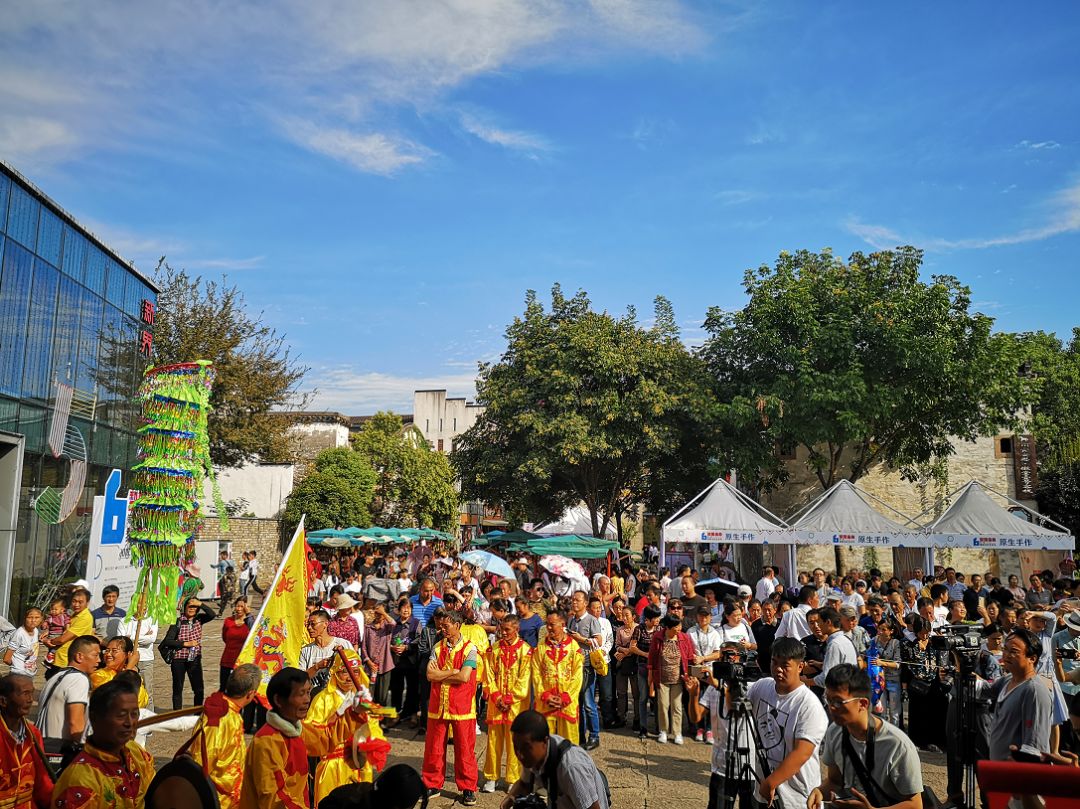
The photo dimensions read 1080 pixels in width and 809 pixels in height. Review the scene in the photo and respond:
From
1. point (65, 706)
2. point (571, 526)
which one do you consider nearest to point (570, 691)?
point (65, 706)

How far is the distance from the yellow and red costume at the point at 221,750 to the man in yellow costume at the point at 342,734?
0.66 m

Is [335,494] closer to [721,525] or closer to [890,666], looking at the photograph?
[721,525]

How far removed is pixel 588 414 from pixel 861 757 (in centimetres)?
2367

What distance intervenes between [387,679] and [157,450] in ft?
14.2

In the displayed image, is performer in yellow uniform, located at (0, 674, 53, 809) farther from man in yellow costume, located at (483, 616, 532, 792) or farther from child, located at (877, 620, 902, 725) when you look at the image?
child, located at (877, 620, 902, 725)

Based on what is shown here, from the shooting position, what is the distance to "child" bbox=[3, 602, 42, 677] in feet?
31.6

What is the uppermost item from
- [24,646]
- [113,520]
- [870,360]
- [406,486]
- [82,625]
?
[870,360]

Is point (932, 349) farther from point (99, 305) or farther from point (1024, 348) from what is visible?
point (99, 305)

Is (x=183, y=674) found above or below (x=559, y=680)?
below

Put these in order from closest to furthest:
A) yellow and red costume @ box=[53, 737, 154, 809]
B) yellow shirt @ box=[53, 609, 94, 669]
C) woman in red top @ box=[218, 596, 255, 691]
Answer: yellow and red costume @ box=[53, 737, 154, 809] → yellow shirt @ box=[53, 609, 94, 669] → woman in red top @ box=[218, 596, 255, 691]

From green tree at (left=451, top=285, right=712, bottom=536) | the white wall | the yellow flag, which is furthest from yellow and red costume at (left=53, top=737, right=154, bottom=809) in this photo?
the white wall

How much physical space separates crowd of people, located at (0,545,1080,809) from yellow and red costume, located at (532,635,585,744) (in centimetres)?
2

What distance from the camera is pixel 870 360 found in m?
25.6

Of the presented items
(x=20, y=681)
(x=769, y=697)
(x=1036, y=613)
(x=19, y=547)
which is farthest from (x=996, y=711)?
(x=19, y=547)
